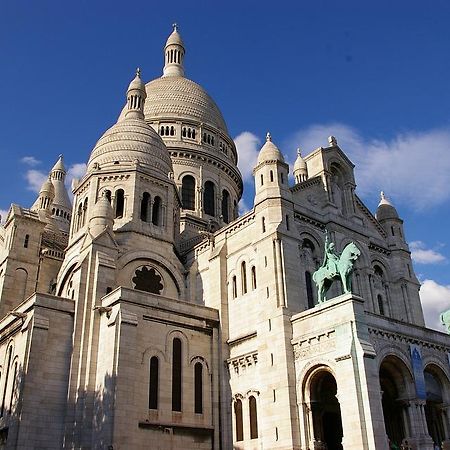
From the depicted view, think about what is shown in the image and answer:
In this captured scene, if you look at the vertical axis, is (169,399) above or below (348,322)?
below

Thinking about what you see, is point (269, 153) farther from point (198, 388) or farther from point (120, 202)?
point (198, 388)

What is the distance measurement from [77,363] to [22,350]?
10.5ft

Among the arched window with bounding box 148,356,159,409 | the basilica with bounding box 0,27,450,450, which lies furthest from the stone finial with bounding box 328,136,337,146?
the arched window with bounding box 148,356,159,409

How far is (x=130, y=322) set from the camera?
3105 cm

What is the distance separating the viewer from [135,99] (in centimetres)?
4953

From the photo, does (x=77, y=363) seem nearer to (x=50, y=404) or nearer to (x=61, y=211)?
(x=50, y=404)

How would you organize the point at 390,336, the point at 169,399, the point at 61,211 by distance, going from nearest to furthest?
the point at 390,336, the point at 169,399, the point at 61,211

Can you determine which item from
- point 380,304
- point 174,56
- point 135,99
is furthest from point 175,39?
point 380,304

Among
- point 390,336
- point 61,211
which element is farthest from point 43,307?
point 61,211

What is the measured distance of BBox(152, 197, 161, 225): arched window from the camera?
4166 cm

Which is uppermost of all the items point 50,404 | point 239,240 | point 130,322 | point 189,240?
point 189,240

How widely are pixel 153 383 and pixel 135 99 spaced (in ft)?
90.3

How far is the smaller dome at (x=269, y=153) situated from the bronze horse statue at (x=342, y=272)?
29.4ft

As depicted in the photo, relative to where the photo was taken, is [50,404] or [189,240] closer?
[50,404]
